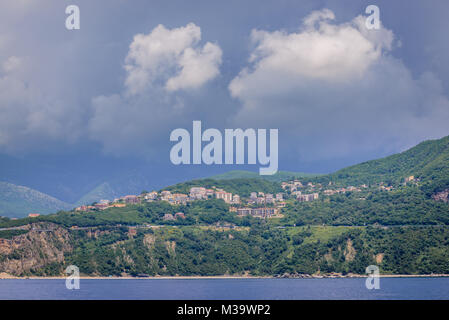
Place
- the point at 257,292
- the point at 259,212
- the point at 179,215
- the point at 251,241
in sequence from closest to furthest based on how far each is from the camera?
the point at 257,292 < the point at 251,241 < the point at 179,215 < the point at 259,212

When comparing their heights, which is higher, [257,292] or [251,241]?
[251,241]

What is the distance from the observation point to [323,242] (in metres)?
156

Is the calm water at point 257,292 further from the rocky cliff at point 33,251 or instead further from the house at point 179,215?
the house at point 179,215

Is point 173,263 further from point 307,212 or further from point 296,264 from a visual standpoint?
point 307,212

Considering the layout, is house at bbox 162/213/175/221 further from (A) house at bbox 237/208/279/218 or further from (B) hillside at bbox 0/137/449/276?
(A) house at bbox 237/208/279/218

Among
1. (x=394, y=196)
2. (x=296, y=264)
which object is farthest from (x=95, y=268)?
(x=394, y=196)
